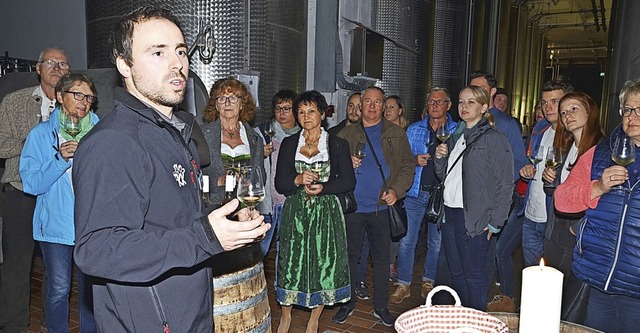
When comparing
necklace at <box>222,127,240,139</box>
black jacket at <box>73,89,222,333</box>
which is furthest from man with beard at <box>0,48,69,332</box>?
black jacket at <box>73,89,222,333</box>

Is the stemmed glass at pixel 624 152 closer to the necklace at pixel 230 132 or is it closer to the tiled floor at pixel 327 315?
the tiled floor at pixel 327 315

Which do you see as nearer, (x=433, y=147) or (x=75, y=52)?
(x=433, y=147)

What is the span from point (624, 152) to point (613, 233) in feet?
1.24

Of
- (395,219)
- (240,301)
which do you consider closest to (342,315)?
(395,219)

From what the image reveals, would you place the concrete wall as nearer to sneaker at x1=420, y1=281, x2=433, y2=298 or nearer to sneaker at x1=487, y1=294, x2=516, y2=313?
sneaker at x1=420, y1=281, x2=433, y2=298

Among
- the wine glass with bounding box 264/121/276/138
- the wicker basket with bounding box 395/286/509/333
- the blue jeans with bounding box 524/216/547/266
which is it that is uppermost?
the wine glass with bounding box 264/121/276/138

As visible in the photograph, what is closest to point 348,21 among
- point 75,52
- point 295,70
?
point 295,70

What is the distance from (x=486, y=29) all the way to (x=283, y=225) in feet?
41.7

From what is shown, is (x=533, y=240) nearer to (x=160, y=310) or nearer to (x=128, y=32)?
(x=160, y=310)

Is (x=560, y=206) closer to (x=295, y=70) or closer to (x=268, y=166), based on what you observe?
(x=268, y=166)

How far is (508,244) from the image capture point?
174 inches

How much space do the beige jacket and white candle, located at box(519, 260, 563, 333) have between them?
3517 mm

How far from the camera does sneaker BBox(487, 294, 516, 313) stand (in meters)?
4.36

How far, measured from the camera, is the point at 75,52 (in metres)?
8.27
